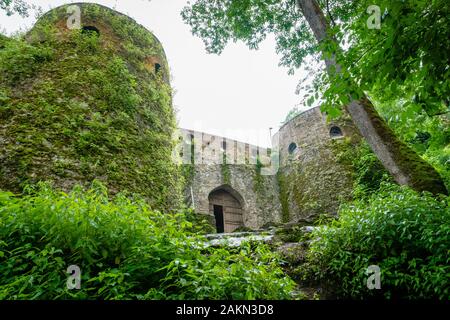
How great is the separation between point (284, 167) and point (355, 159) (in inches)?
152

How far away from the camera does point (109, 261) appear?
9.47 ft

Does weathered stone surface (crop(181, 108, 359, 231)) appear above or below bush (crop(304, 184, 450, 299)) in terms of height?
above

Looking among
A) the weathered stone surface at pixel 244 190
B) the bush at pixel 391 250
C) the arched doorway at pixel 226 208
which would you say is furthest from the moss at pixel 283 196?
the bush at pixel 391 250

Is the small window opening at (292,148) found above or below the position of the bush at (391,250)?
above

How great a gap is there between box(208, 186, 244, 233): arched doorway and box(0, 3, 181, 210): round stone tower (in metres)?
5.96

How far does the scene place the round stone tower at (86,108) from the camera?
5426mm

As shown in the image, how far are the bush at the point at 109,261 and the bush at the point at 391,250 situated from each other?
133cm

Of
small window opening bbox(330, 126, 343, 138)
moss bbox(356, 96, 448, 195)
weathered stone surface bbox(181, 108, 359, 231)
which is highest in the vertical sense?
small window opening bbox(330, 126, 343, 138)

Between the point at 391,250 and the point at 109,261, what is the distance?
308cm

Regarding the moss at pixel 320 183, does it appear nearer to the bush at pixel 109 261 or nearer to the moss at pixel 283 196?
the moss at pixel 283 196

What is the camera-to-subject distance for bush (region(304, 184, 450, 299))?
10.7 feet

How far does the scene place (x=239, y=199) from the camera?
14.1 meters

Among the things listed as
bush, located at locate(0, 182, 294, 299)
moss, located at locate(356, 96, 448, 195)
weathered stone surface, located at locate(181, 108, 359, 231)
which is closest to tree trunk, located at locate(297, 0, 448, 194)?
moss, located at locate(356, 96, 448, 195)

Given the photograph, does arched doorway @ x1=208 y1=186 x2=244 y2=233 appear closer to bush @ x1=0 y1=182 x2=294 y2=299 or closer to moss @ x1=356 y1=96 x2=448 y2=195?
moss @ x1=356 y1=96 x2=448 y2=195
